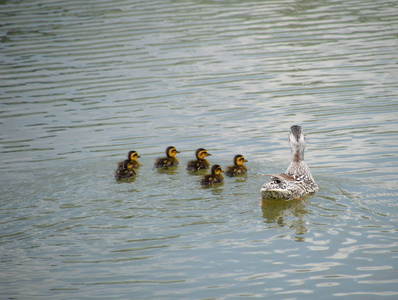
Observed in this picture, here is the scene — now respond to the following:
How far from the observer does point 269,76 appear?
47.3ft

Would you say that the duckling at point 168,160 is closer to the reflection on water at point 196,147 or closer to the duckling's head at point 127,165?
the reflection on water at point 196,147

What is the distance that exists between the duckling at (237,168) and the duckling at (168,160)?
100cm

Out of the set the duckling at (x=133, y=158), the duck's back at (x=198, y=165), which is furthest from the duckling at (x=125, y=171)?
the duck's back at (x=198, y=165)

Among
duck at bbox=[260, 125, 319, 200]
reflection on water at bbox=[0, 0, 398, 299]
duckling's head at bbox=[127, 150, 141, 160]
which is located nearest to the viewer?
reflection on water at bbox=[0, 0, 398, 299]

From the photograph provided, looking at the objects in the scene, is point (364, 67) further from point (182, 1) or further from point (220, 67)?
point (182, 1)

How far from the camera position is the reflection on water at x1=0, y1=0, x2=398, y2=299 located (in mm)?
6059

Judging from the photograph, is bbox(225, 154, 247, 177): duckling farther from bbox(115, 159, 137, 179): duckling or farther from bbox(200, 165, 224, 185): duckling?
bbox(115, 159, 137, 179): duckling

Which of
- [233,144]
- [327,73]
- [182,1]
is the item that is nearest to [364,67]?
[327,73]

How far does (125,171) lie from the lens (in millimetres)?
8969

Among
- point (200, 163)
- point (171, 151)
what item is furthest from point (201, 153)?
point (171, 151)

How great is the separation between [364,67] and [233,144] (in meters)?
5.27

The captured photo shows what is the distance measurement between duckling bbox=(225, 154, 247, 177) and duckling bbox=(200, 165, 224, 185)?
18 cm

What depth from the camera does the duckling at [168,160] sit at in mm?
9594

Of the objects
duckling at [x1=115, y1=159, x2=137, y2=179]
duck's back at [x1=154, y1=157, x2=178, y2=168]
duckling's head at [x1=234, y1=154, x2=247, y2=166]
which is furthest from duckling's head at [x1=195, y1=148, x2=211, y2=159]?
duckling at [x1=115, y1=159, x2=137, y2=179]
